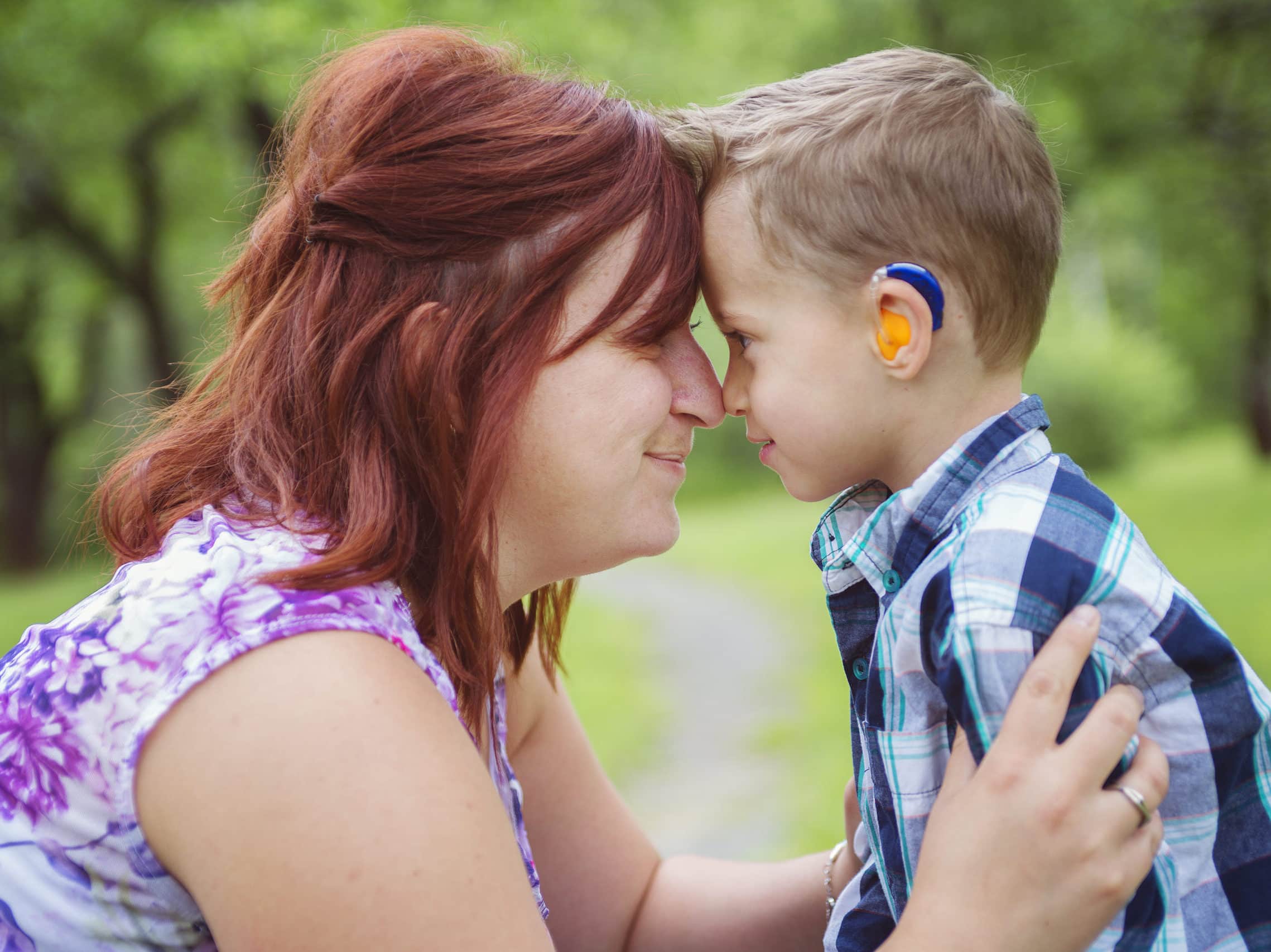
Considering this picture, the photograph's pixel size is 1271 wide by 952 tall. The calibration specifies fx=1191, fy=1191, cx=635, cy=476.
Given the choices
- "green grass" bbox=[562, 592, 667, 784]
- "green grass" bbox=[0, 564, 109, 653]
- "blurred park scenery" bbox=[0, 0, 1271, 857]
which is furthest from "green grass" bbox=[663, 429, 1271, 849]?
"green grass" bbox=[0, 564, 109, 653]

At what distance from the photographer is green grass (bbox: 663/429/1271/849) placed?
5.75m

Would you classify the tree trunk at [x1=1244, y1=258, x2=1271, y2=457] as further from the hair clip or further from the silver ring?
the silver ring

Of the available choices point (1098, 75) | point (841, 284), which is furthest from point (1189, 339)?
point (841, 284)

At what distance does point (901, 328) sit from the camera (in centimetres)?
174

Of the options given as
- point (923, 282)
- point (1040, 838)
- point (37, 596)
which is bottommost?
point (37, 596)

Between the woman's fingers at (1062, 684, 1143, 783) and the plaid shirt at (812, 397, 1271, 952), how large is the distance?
4 centimetres

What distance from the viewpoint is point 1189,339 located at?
81.6 ft

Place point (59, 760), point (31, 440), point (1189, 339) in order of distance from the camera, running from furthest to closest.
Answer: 1. point (1189, 339)
2. point (31, 440)
3. point (59, 760)

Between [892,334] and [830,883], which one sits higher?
[892,334]

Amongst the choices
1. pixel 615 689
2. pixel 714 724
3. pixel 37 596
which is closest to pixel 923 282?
pixel 714 724

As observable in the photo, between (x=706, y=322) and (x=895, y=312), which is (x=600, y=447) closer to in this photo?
(x=895, y=312)

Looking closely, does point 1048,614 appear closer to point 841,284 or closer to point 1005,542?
point 1005,542

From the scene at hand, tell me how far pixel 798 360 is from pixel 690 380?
0.19m

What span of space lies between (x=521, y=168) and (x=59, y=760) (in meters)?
0.97
